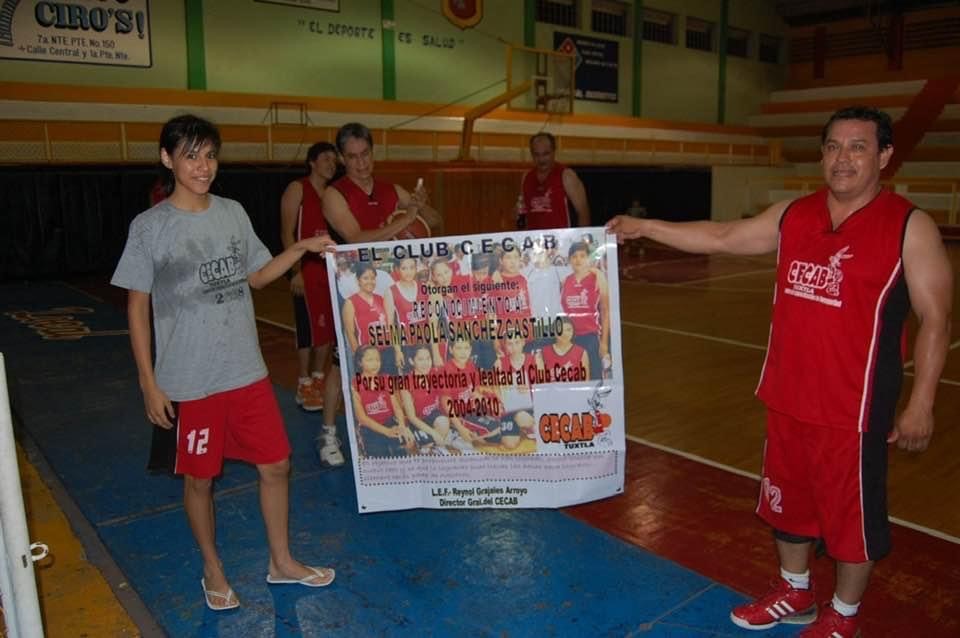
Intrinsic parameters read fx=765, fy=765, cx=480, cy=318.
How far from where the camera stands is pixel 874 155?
229 cm

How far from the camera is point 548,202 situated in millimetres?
6367

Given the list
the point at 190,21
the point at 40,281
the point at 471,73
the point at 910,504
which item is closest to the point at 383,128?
the point at 471,73

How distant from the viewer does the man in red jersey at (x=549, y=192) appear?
6211 mm

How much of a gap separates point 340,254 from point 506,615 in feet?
5.00

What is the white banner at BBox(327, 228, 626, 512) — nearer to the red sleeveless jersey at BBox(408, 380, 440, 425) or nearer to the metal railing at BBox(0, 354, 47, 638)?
the red sleeveless jersey at BBox(408, 380, 440, 425)

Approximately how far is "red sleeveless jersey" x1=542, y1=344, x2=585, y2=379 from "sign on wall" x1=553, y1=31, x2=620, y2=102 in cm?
1847

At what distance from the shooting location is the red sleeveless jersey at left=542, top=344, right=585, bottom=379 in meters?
3.08

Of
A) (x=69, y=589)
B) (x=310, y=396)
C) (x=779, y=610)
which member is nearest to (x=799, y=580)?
(x=779, y=610)

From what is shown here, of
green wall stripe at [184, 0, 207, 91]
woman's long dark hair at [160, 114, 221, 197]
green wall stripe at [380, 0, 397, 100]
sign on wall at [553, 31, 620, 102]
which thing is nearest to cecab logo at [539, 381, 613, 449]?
woman's long dark hair at [160, 114, 221, 197]

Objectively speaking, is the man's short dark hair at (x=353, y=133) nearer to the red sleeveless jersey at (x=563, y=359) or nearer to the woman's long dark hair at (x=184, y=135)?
the woman's long dark hair at (x=184, y=135)

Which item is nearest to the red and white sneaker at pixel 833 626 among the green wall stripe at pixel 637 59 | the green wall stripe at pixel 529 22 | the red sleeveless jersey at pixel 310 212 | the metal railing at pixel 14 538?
the metal railing at pixel 14 538

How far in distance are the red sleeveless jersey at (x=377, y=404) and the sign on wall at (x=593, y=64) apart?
1855 centimetres

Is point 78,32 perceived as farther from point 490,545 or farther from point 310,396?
point 490,545

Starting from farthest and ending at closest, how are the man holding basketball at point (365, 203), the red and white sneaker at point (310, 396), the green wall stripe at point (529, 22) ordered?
1. the green wall stripe at point (529, 22)
2. the red and white sneaker at point (310, 396)
3. the man holding basketball at point (365, 203)
